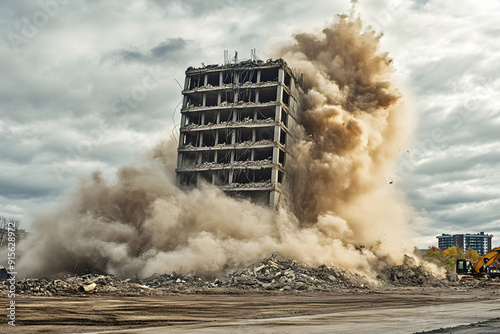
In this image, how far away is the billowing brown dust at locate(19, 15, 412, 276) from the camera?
37.1 m

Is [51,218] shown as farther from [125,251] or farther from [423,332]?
[423,332]

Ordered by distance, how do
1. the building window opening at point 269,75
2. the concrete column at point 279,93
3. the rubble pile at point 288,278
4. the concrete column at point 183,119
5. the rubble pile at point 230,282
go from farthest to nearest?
the concrete column at point 183,119 < the building window opening at point 269,75 < the concrete column at point 279,93 < the rubble pile at point 288,278 < the rubble pile at point 230,282

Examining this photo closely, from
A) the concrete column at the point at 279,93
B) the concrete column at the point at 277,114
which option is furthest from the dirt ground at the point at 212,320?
the concrete column at the point at 279,93

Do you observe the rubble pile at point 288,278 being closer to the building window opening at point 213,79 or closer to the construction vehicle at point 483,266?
the construction vehicle at point 483,266

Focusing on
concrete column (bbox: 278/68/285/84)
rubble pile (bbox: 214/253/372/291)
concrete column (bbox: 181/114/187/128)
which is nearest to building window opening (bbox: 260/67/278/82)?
concrete column (bbox: 278/68/285/84)

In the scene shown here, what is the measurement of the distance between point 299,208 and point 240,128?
1033 centimetres

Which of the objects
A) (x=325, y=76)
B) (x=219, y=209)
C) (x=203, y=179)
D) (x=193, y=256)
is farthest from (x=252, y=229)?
(x=325, y=76)

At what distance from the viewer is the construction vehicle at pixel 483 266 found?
3947 centimetres

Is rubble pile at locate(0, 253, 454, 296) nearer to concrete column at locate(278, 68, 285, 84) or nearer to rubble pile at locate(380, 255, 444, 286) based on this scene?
rubble pile at locate(380, 255, 444, 286)

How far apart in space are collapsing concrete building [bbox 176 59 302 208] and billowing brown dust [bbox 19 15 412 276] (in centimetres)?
241

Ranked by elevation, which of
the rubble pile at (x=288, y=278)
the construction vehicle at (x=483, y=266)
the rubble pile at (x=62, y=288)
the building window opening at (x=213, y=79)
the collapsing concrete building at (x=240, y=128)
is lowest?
the rubble pile at (x=62, y=288)

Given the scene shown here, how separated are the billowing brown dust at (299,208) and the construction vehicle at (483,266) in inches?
229

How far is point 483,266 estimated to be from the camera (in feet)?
139

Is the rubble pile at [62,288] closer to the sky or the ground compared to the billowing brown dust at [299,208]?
closer to the ground
